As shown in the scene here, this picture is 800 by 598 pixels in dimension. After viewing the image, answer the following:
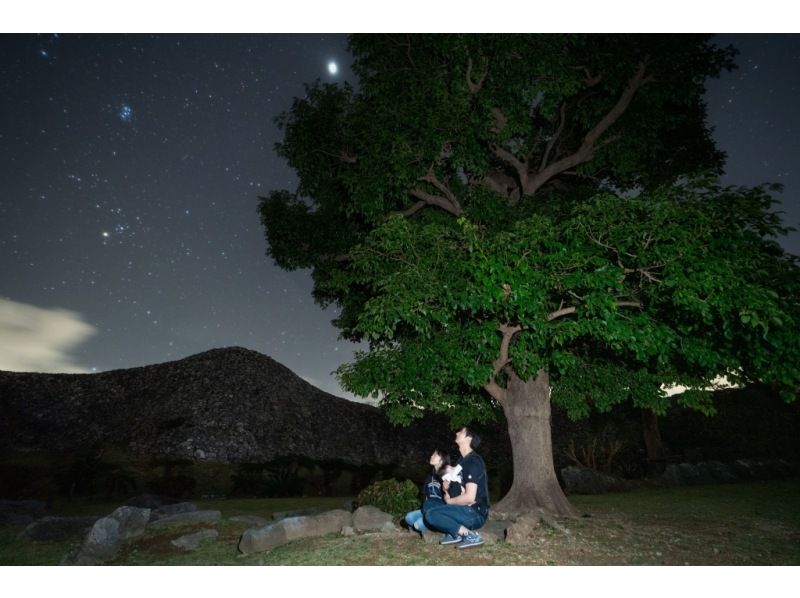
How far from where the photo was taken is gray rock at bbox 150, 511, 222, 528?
9125mm

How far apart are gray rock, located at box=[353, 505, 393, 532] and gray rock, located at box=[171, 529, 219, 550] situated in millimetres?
2725

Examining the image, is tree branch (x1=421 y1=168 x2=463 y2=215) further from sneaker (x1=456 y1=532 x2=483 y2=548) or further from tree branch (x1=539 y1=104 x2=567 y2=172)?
sneaker (x1=456 y1=532 x2=483 y2=548)

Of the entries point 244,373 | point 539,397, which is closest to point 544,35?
point 539,397

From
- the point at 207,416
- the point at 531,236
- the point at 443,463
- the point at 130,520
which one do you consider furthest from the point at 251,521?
the point at 207,416

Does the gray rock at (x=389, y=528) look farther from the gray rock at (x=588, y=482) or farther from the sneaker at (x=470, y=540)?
the gray rock at (x=588, y=482)

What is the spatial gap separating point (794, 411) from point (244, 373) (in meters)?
34.3

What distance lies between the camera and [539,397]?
1158 centimetres

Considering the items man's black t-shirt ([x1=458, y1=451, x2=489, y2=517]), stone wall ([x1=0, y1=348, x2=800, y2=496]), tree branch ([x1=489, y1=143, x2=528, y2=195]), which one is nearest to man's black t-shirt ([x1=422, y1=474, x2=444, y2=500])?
man's black t-shirt ([x1=458, y1=451, x2=489, y2=517])

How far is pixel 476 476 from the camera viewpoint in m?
6.40

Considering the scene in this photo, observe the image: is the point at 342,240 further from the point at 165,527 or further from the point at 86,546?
the point at 86,546

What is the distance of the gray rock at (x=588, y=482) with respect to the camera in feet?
59.9

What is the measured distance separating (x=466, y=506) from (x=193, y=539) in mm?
5073

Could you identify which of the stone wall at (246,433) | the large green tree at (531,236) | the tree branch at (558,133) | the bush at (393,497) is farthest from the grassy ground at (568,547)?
the stone wall at (246,433)

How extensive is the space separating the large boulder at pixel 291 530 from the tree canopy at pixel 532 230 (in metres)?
3.26
